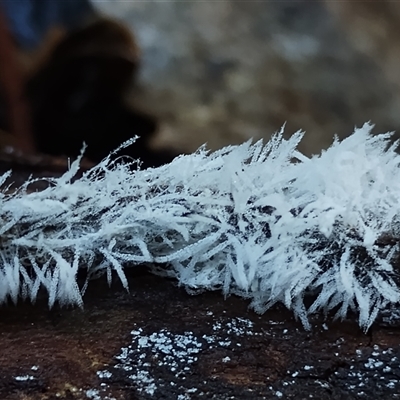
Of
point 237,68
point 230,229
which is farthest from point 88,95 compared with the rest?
point 230,229

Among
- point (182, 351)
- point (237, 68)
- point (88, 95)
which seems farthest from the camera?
point (237, 68)

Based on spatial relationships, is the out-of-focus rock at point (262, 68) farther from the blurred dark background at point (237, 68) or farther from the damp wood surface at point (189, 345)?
the damp wood surface at point (189, 345)

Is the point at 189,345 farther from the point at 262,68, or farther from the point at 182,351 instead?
the point at 262,68

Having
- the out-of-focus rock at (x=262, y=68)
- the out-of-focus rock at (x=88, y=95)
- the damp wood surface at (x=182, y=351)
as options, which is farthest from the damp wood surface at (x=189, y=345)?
the out-of-focus rock at (x=262, y=68)

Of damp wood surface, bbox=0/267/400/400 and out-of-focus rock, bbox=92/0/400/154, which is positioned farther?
out-of-focus rock, bbox=92/0/400/154

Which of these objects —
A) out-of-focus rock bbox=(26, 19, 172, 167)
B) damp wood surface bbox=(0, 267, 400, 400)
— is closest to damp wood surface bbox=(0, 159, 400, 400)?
damp wood surface bbox=(0, 267, 400, 400)

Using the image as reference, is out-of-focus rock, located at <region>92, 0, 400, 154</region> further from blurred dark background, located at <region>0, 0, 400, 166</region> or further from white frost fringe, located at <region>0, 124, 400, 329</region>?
white frost fringe, located at <region>0, 124, 400, 329</region>
